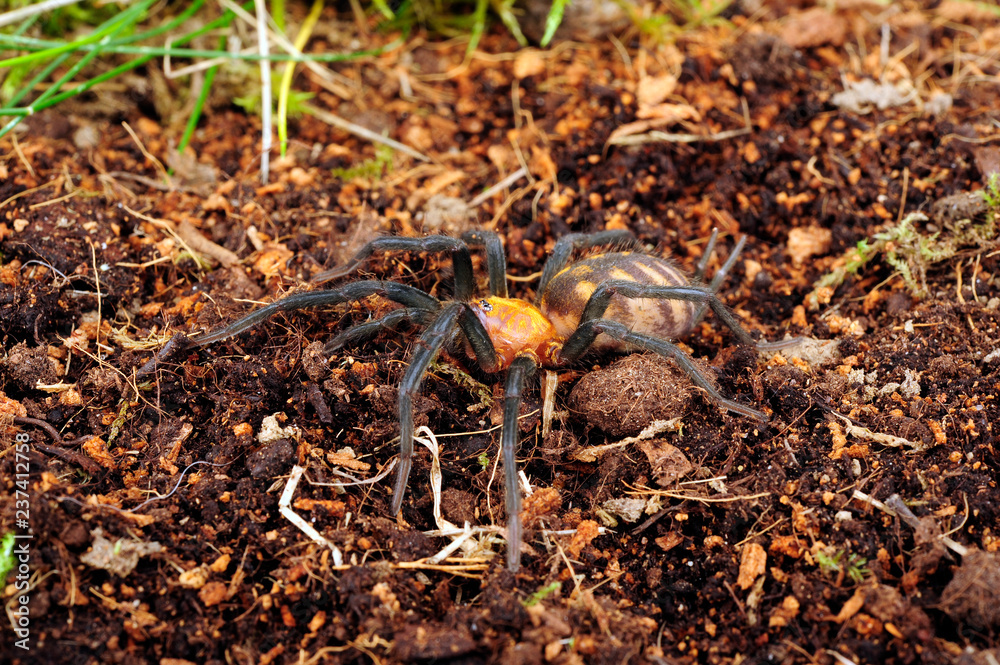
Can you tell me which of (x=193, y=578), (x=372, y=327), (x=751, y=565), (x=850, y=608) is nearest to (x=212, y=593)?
(x=193, y=578)

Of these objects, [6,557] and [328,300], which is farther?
[328,300]

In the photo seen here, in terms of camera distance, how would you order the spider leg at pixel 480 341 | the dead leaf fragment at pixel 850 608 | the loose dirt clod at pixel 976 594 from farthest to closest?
the spider leg at pixel 480 341 → the dead leaf fragment at pixel 850 608 → the loose dirt clod at pixel 976 594

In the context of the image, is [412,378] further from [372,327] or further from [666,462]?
[666,462]

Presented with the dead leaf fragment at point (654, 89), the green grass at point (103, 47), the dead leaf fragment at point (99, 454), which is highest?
the green grass at point (103, 47)

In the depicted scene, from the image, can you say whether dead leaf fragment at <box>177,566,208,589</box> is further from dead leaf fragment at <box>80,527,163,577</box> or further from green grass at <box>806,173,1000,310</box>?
green grass at <box>806,173,1000,310</box>

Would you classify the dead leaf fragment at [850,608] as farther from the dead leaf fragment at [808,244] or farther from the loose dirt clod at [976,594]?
the dead leaf fragment at [808,244]

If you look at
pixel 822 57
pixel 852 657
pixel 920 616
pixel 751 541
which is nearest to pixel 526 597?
pixel 751 541

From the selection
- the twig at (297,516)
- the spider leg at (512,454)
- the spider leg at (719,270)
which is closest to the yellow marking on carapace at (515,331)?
the spider leg at (512,454)
